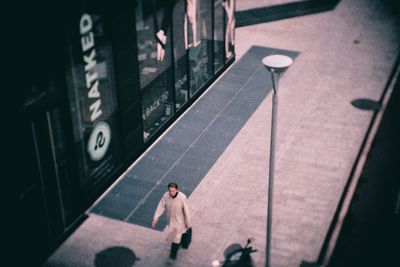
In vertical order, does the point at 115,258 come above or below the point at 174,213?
below

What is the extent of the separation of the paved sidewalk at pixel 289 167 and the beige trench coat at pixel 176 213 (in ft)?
1.95

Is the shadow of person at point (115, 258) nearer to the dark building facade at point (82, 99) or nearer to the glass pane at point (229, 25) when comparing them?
the dark building facade at point (82, 99)

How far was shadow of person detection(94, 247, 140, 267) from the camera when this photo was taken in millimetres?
13820

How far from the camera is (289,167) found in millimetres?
17391

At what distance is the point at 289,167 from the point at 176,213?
504 cm

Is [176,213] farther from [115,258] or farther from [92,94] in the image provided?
[92,94]

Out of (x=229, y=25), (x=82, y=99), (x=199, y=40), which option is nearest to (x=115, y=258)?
(x=82, y=99)

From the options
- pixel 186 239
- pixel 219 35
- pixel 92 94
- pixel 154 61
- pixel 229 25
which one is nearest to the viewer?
pixel 186 239

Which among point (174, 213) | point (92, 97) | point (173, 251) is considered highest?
point (92, 97)

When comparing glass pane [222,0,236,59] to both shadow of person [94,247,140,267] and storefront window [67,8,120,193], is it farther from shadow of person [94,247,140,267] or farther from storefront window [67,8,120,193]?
shadow of person [94,247,140,267]

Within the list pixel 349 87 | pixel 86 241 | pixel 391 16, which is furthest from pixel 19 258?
pixel 391 16

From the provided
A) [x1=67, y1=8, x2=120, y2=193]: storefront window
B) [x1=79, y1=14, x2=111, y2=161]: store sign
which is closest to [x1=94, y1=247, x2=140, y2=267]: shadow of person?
[x1=67, y1=8, x2=120, y2=193]: storefront window

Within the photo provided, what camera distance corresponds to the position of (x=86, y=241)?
14531 mm

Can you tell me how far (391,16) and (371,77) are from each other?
744 centimetres
